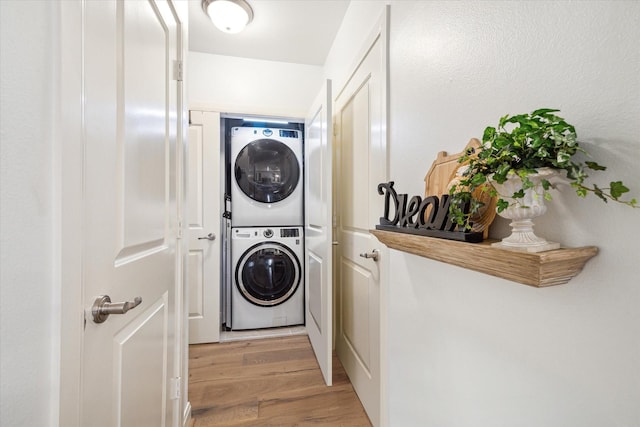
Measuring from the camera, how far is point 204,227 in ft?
8.06

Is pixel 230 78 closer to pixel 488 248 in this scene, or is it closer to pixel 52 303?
pixel 52 303

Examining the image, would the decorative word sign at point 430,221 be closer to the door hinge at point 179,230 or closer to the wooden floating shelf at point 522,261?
the wooden floating shelf at point 522,261

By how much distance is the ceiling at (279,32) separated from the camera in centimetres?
193

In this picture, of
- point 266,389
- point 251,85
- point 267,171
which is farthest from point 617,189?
point 251,85

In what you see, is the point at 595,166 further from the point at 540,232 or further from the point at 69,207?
the point at 69,207

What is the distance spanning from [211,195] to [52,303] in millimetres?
2009

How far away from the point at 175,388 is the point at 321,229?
116 centimetres

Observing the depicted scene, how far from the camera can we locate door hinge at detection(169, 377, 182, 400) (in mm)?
1233

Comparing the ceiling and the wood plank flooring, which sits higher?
the ceiling

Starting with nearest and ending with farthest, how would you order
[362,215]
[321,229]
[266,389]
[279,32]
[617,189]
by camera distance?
[617,189] < [362,215] < [266,389] < [321,229] < [279,32]

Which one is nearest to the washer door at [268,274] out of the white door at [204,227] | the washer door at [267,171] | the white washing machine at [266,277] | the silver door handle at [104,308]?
the white washing machine at [266,277]

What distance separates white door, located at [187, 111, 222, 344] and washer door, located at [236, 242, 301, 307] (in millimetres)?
255

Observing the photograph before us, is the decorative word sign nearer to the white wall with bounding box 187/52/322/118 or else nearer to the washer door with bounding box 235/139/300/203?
the washer door with bounding box 235/139/300/203

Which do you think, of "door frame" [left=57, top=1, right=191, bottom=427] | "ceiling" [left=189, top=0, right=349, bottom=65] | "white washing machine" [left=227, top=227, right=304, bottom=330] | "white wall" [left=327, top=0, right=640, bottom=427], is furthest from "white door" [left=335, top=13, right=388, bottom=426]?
"door frame" [left=57, top=1, right=191, bottom=427]
